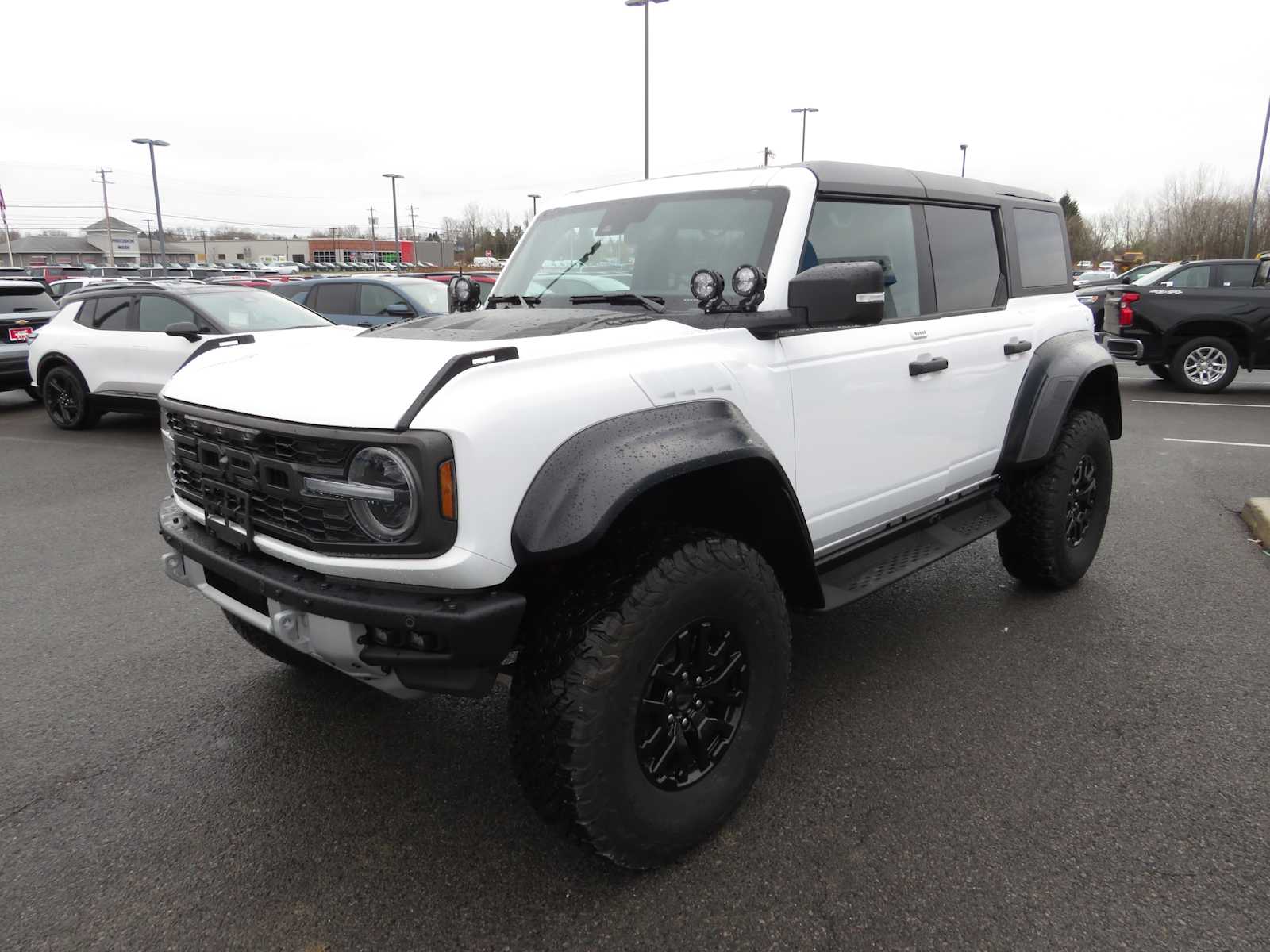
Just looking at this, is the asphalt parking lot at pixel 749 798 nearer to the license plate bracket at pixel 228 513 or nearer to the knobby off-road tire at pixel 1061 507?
the knobby off-road tire at pixel 1061 507

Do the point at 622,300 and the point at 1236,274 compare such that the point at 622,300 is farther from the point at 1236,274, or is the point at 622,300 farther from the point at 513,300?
the point at 1236,274

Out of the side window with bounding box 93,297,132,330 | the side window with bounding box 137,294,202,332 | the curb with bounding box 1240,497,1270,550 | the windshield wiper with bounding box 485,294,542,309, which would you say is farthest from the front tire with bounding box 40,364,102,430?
the curb with bounding box 1240,497,1270,550

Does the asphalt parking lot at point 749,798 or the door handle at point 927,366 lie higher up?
the door handle at point 927,366

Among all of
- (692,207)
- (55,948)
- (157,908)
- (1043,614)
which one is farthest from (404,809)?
(1043,614)

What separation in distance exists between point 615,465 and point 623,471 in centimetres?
3

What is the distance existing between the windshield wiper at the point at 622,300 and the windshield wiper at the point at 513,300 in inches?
8.8

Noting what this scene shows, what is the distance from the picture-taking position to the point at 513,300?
3.51 meters

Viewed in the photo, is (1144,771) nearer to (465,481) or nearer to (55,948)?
(465,481)

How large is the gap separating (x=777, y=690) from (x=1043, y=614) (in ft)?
7.22

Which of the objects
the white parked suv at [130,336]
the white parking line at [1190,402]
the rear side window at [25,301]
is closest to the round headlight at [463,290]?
the white parked suv at [130,336]

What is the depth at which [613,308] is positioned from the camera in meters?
3.04

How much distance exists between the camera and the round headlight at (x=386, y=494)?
79.4 inches

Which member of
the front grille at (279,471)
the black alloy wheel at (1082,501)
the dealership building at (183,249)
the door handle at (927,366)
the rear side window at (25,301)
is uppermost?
the dealership building at (183,249)

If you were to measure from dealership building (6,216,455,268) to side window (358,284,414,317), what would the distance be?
280 ft
